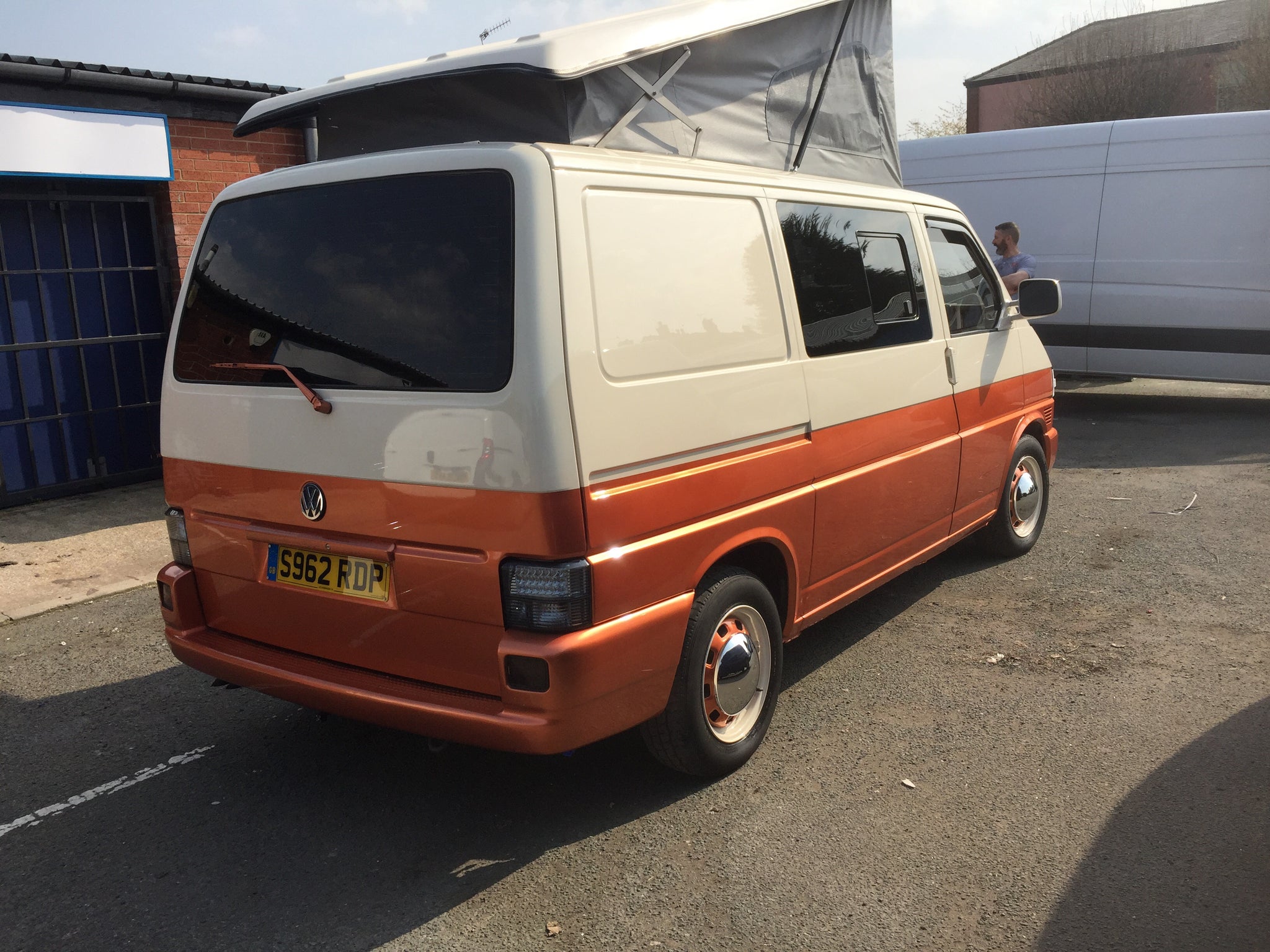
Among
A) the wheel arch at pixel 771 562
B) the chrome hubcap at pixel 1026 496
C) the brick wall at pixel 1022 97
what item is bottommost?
the chrome hubcap at pixel 1026 496

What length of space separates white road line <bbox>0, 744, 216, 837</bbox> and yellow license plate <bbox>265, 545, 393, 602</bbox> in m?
1.05

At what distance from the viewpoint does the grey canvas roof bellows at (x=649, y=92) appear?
323cm

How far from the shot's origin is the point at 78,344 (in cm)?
796

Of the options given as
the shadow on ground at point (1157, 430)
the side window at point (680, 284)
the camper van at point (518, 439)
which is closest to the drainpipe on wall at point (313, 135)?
the camper van at point (518, 439)

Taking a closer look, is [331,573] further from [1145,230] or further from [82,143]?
[1145,230]

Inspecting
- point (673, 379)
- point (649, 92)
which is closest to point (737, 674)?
point (673, 379)

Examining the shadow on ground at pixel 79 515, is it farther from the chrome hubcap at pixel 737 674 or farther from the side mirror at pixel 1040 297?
the side mirror at pixel 1040 297

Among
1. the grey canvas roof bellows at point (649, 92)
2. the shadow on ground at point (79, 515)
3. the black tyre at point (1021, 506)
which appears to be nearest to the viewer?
the grey canvas roof bellows at point (649, 92)

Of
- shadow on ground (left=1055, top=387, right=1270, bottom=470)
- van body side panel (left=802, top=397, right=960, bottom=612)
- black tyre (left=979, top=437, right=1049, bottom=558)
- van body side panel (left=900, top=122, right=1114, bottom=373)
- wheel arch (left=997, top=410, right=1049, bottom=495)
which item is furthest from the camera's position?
van body side panel (left=900, top=122, right=1114, bottom=373)

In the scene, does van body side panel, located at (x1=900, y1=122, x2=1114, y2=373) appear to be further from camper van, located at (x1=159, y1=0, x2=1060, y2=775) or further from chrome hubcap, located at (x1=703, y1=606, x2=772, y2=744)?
chrome hubcap, located at (x1=703, y1=606, x2=772, y2=744)

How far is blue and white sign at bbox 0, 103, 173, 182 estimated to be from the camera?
713cm

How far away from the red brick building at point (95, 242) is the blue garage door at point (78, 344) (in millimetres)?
10

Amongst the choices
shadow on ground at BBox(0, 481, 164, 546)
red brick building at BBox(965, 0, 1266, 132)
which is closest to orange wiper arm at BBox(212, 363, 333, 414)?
shadow on ground at BBox(0, 481, 164, 546)

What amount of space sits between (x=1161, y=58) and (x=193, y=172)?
26.0m
